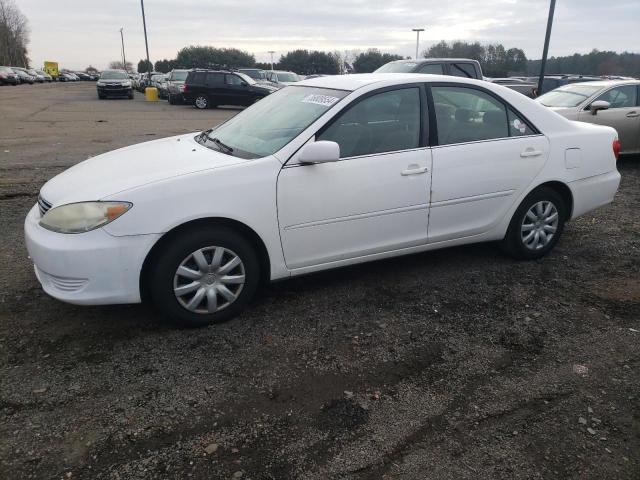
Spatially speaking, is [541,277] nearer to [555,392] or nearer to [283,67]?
[555,392]

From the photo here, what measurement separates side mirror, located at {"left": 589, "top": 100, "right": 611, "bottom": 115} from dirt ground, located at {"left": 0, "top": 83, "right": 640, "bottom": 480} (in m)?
5.44

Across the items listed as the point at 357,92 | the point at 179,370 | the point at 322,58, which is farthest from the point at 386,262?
the point at 322,58

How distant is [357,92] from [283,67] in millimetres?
61354

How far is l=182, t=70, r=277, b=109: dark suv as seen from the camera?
2227 cm

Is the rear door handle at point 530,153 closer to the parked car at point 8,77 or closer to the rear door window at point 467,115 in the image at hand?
the rear door window at point 467,115

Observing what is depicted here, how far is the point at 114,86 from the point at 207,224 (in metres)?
30.0

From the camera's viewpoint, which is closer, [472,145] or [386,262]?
[472,145]

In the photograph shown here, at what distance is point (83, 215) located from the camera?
3.17 meters

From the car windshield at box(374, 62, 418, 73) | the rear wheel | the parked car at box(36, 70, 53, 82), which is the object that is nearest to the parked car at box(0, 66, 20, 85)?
the parked car at box(36, 70, 53, 82)

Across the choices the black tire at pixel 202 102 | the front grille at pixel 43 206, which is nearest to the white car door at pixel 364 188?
the front grille at pixel 43 206

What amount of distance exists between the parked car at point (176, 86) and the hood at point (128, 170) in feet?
71.9

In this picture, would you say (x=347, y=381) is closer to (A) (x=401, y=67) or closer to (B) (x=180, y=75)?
(A) (x=401, y=67)

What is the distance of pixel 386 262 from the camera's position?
15.4ft

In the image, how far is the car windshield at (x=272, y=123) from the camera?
371 centimetres
